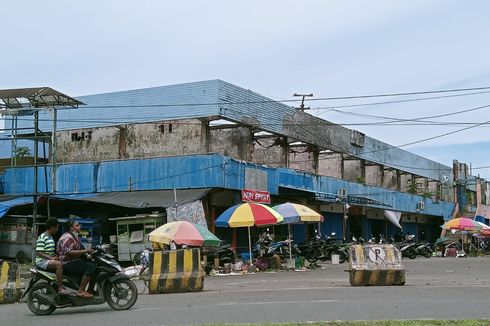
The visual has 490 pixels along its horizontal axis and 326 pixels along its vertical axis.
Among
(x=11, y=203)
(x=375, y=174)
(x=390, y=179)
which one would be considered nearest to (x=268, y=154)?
(x=11, y=203)

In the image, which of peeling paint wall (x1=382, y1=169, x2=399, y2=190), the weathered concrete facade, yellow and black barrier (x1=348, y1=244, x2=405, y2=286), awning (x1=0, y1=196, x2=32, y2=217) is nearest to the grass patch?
yellow and black barrier (x1=348, y1=244, x2=405, y2=286)

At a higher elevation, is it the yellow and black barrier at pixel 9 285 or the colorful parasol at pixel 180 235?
the colorful parasol at pixel 180 235

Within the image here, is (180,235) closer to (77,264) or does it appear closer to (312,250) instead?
(77,264)

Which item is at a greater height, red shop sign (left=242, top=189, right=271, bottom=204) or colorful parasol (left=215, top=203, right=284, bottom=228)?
red shop sign (left=242, top=189, right=271, bottom=204)

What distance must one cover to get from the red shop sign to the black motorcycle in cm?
1565

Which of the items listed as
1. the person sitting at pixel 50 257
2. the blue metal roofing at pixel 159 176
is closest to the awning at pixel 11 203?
the blue metal roofing at pixel 159 176

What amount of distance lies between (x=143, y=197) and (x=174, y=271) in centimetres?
1147

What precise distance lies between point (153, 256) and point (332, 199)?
19.6 metres

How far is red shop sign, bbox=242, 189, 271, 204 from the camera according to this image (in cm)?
2534

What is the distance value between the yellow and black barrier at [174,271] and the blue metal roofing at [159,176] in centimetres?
1074

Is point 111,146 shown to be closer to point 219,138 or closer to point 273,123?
point 219,138

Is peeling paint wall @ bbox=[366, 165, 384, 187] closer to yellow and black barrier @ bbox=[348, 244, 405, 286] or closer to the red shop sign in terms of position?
the red shop sign

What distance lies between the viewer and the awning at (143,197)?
23.1 meters

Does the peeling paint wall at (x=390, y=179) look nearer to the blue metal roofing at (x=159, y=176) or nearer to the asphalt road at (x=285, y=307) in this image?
the blue metal roofing at (x=159, y=176)
